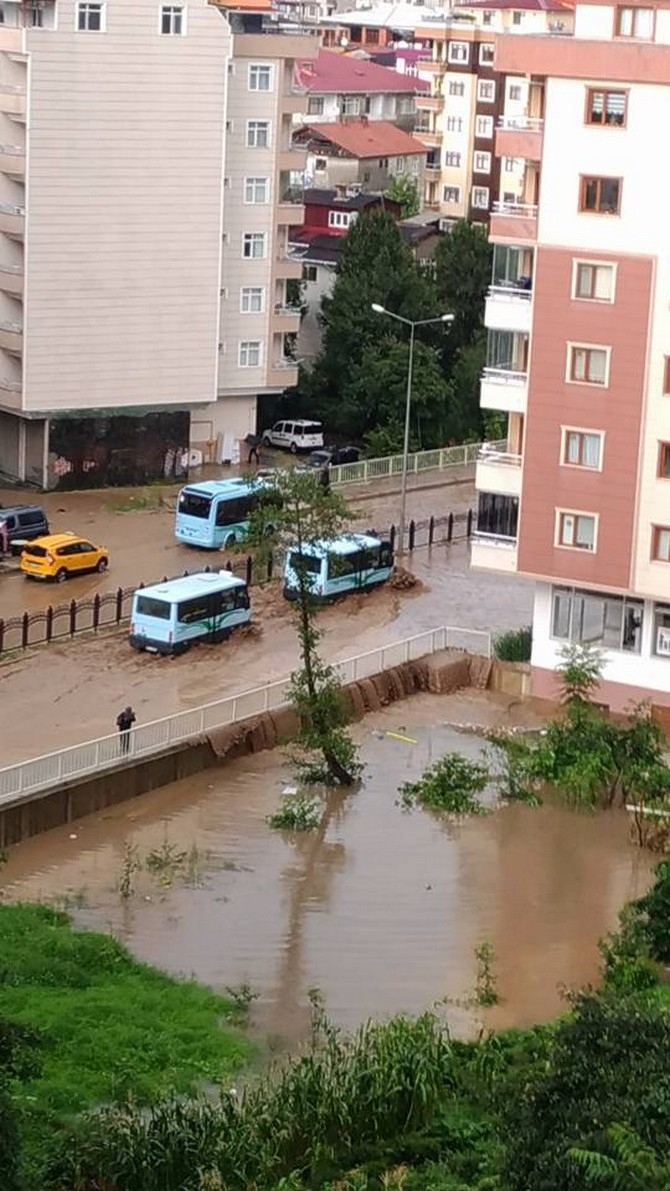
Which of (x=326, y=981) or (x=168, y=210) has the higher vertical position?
(x=168, y=210)

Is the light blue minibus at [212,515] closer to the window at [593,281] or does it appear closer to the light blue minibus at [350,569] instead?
the light blue minibus at [350,569]

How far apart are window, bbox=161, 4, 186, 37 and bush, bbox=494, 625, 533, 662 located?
1718cm

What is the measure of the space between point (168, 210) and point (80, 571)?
11263 mm

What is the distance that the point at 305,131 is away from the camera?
78.8 meters

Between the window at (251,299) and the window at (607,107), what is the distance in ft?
61.3

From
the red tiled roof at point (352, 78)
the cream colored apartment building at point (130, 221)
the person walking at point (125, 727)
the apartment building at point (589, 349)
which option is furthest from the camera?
the red tiled roof at point (352, 78)

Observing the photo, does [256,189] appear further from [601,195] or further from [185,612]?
[601,195]

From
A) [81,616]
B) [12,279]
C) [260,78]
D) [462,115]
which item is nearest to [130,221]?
[12,279]

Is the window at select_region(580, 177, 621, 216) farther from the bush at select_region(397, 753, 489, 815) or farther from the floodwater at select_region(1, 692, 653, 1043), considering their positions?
the floodwater at select_region(1, 692, 653, 1043)

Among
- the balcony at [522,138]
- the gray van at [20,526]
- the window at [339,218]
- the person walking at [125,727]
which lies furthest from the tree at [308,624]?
the window at [339,218]

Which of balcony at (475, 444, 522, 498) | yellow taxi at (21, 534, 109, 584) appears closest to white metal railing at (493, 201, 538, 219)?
balcony at (475, 444, 522, 498)

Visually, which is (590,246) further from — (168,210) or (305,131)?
(305,131)

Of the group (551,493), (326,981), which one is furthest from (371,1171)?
(551,493)

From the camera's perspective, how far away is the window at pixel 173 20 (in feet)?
163
